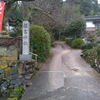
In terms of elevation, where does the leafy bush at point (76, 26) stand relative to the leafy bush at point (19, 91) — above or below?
above

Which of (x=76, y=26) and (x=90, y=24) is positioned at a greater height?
(x=90, y=24)

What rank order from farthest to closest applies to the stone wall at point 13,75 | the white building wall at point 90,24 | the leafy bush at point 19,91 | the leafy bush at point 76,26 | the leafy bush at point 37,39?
the white building wall at point 90,24 < the leafy bush at point 76,26 < the leafy bush at point 37,39 < the stone wall at point 13,75 < the leafy bush at point 19,91

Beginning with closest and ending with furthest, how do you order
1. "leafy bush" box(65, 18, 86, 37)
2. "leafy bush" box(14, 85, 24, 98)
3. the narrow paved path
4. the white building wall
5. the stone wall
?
the narrow paved path, "leafy bush" box(14, 85, 24, 98), the stone wall, "leafy bush" box(65, 18, 86, 37), the white building wall

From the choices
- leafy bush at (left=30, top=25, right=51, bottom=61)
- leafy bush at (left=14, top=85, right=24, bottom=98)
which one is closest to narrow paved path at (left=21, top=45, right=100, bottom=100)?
leafy bush at (left=14, top=85, right=24, bottom=98)

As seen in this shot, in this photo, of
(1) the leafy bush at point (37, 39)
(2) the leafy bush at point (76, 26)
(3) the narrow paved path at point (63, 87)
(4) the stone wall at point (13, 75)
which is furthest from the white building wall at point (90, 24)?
(4) the stone wall at point (13, 75)

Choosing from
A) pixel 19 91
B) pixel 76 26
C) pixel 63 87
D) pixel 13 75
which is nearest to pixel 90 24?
pixel 76 26

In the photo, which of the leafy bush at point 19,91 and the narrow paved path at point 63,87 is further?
the leafy bush at point 19,91

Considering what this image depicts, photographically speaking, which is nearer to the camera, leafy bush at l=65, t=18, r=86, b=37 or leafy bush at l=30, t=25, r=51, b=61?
leafy bush at l=30, t=25, r=51, b=61

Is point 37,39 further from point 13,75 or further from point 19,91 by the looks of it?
point 19,91

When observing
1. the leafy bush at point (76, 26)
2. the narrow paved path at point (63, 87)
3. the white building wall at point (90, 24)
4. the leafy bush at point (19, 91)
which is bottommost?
the leafy bush at point (19, 91)

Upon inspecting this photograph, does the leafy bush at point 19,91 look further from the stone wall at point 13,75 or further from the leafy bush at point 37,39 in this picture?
the leafy bush at point 37,39

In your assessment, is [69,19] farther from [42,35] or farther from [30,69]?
[30,69]

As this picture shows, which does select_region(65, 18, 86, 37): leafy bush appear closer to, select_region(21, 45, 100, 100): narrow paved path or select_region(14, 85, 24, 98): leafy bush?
select_region(21, 45, 100, 100): narrow paved path

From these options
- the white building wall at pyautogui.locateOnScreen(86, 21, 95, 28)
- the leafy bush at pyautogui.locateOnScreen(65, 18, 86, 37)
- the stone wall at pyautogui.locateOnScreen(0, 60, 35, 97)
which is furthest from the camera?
the white building wall at pyautogui.locateOnScreen(86, 21, 95, 28)
